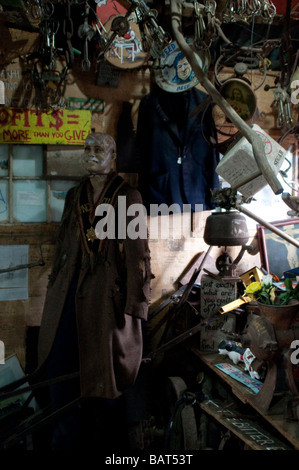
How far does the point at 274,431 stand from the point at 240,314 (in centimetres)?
89

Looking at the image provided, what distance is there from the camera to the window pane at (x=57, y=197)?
2994 mm

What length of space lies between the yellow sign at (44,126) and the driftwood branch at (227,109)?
5.17 feet

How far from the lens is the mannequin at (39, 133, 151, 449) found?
2316 mm

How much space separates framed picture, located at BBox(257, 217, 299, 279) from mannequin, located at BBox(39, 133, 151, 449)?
146 centimetres

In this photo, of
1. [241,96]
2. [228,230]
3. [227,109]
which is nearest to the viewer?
[227,109]

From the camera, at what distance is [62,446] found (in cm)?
235

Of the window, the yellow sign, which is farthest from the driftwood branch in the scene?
the window

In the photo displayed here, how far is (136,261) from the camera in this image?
2.37 meters

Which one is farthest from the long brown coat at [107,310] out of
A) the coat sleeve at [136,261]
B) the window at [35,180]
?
the window at [35,180]

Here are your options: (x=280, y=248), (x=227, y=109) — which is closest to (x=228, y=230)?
(x=227, y=109)

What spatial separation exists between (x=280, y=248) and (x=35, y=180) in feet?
7.94

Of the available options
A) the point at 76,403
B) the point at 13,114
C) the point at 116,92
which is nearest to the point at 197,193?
the point at 116,92

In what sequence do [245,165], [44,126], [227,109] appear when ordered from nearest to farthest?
[227,109], [245,165], [44,126]

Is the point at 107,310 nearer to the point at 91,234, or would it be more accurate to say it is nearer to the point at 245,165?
Result: the point at 91,234
